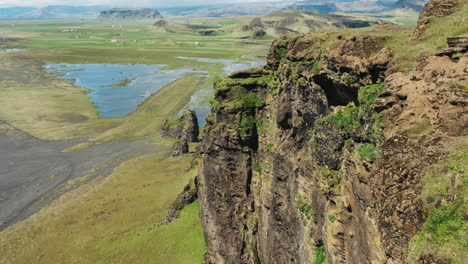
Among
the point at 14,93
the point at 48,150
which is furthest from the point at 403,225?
the point at 14,93

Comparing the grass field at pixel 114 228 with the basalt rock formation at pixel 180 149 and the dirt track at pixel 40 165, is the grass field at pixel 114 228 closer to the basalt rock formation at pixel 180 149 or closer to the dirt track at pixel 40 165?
the dirt track at pixel 40 165

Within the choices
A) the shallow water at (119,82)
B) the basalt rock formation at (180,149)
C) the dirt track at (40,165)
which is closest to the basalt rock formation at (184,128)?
the dirt track at (40,165)

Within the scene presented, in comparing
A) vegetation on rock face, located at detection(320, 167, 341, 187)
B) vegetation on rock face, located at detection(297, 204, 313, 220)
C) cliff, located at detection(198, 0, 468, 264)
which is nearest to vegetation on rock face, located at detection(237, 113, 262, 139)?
cliff, located at detection(198, 0, 468, 264)

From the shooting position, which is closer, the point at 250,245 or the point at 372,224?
the point at 372,224

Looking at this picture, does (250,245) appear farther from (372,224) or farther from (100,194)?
(100,194)

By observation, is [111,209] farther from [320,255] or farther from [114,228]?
[320,255]

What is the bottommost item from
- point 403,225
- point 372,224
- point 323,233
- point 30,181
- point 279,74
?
point 30,181
